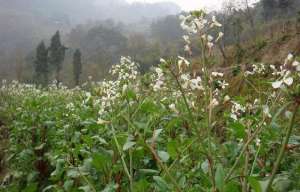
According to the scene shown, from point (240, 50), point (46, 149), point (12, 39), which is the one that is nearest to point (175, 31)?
point (12, 39)

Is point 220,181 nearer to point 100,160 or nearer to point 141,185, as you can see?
point 141,185

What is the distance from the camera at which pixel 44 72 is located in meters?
51.3

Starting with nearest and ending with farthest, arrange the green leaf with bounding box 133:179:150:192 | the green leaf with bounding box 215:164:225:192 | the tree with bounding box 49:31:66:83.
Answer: the green leaf with bounding box 215:164:225:192
the green leaf with bounding box 133:179:150:192
the tree with bounding box 49:31:66:83

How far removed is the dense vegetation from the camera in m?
1.98

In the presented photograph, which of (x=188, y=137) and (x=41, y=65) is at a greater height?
(x=188, y=137)

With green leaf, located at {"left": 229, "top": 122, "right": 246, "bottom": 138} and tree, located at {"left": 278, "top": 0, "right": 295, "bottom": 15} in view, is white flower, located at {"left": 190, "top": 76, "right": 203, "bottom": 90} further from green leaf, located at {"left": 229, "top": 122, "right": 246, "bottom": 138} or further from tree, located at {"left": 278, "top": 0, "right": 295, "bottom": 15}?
tree, located at {"left": 278, "top": 0, "right": 295, "bottom": 15}

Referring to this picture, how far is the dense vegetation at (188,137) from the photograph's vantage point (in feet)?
6.48

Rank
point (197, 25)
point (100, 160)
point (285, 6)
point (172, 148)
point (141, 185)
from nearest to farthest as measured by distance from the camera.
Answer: point (197, 25) → point (172, 148) → point (141, 185) → point (100, 160) → point (285, 6)

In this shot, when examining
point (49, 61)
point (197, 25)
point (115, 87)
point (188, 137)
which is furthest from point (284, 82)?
point (49, 61)

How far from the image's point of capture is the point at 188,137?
3.80 m

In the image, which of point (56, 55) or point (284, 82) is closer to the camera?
point (284, 82)

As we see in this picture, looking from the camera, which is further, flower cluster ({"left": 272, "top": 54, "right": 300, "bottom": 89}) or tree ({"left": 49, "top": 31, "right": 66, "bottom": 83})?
tree ({"left": 49, "top": 31, "right": 66, "bottom": 83})

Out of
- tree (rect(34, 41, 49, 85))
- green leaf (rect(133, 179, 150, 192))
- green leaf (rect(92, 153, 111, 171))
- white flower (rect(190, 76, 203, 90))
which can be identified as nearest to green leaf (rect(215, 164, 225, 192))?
white flower (rect(190, 76, 203, 90))

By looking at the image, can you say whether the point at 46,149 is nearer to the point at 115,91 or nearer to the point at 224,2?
the point at 115,91
